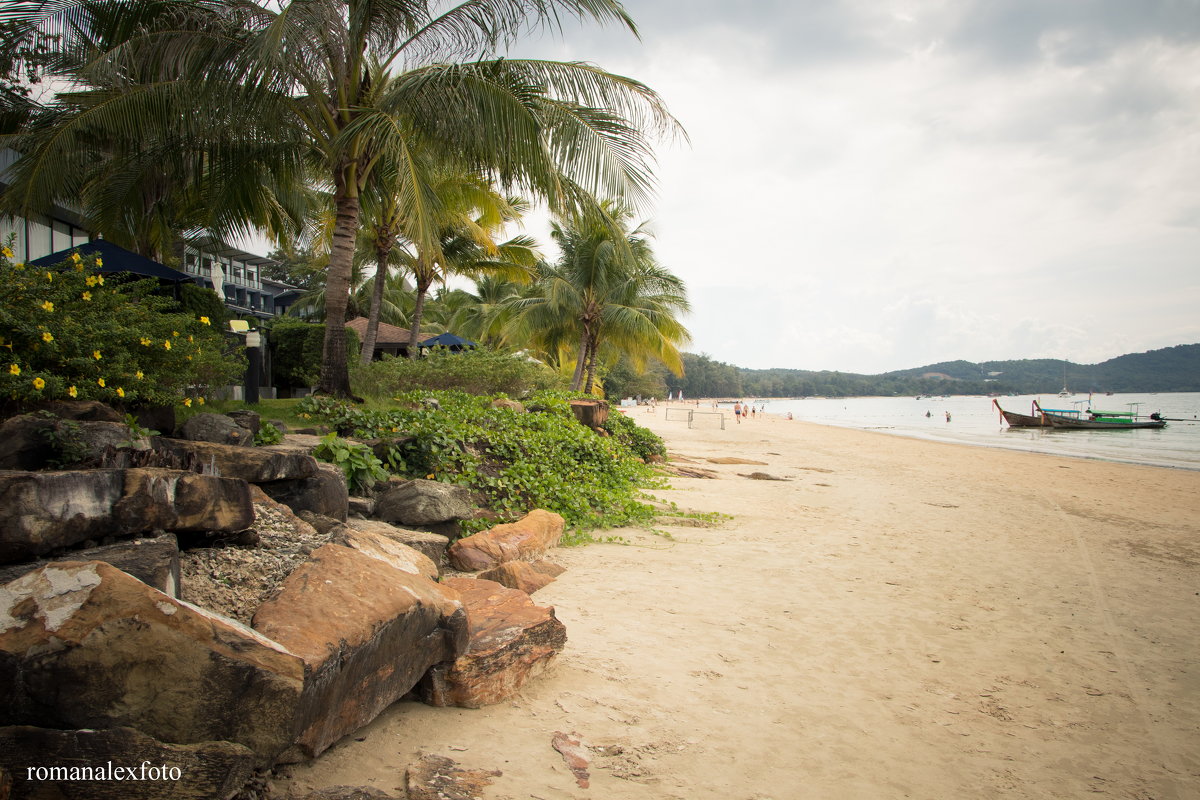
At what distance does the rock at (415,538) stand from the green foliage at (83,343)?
2021mm

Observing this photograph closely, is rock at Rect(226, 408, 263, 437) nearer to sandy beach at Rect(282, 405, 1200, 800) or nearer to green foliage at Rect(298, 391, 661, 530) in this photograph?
green foliage at Rect(298, 391, 661, 530)

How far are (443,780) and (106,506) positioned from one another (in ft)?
5.91

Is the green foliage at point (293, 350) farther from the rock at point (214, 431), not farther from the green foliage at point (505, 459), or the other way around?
the rock at point (214, 431)

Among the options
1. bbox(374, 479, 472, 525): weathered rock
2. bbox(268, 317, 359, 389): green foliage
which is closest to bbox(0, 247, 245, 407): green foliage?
bbox(374, 479, 472, 525): weathered rock

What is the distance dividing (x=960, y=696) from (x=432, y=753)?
2.95m

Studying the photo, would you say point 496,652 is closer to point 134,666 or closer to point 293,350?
point 134,666

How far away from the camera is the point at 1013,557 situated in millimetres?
7047

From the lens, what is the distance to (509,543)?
550 centimetres

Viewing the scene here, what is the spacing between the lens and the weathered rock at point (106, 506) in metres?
2.41

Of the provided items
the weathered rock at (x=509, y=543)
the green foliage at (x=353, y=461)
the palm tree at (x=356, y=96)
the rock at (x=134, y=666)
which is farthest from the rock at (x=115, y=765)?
the palm tree at (x=356, y=96)

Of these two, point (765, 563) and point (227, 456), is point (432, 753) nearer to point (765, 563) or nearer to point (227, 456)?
point (227, 456)

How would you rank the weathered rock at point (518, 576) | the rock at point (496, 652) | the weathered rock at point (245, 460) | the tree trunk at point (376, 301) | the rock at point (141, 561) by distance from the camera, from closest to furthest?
the rock at point (141, 561) → the rock at point (496, 652) → the weathered rock at point (245, 460) → the weathered rock at point (518, 576) → the tree trunk at point (376, 301)

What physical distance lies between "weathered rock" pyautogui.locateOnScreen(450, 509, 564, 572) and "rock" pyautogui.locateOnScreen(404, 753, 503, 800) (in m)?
2.50

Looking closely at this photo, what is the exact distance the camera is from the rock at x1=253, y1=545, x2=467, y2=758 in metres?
2.40
